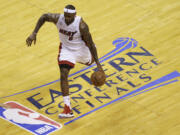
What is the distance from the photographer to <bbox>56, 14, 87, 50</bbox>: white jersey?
9.89 metres

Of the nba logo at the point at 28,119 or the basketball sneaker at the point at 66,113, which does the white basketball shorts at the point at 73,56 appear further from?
the nba logo at the point at 28,119

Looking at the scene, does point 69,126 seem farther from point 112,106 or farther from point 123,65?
point 123,65

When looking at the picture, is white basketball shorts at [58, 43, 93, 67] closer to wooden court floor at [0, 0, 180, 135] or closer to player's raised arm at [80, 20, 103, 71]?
player's raised arm at [80, 20, 103, 71]

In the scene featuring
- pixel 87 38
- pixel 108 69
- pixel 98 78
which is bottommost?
pixel 108 69

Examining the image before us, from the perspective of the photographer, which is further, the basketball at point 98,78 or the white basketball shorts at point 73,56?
Result: the white basketball shorts at point 73,56

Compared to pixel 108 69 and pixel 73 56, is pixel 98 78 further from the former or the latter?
pixel 108 69

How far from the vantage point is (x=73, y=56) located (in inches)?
402

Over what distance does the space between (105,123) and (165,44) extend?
3.01 m

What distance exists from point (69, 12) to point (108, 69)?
7.41 ft

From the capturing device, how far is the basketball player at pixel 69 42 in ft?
32.3

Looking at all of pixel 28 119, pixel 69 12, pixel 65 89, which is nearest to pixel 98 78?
pixel 65 89

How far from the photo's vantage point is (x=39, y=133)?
9914 mm

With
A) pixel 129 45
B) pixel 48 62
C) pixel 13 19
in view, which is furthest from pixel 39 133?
pixel 13 19

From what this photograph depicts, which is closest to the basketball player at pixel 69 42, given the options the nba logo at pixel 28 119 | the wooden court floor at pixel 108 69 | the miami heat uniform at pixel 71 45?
the miami heat uniform at pixel 71 45
